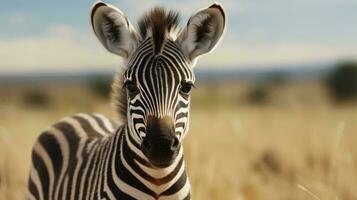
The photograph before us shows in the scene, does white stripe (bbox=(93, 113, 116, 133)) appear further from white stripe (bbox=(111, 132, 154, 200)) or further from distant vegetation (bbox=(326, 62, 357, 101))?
distant vegetation (bbox=(326, 62, 357, 101))

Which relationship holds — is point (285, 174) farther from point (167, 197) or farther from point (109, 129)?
point (167, 197)

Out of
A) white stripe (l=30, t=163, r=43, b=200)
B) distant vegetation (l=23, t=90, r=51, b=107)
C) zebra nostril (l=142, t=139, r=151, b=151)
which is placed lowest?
distant vegetation (l=23, t=90, r=51, b=107)

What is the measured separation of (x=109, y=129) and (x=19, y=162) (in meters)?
4.77

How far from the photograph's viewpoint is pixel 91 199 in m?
4.82

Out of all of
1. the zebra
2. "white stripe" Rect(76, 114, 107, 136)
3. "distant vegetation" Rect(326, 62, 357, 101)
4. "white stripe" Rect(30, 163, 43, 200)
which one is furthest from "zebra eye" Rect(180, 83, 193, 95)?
"distant vegetation" Rect(326, 62, 357, 101)

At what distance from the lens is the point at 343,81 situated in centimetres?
5053

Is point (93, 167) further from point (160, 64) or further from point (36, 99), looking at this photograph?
point (36, 99)

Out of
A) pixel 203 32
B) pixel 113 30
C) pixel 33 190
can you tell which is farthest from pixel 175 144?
pixel 33 190

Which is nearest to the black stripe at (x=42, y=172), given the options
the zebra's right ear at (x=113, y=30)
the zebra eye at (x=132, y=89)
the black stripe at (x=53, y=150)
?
the black stripe at (x=53, y=150)

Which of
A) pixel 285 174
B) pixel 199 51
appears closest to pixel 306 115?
pixel 285 174

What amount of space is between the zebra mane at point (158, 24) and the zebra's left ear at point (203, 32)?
0.29ft

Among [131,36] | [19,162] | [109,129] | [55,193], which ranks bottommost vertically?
[19,162]

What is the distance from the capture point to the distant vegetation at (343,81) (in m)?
49.0

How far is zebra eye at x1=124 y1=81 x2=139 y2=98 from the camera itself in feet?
13.6
